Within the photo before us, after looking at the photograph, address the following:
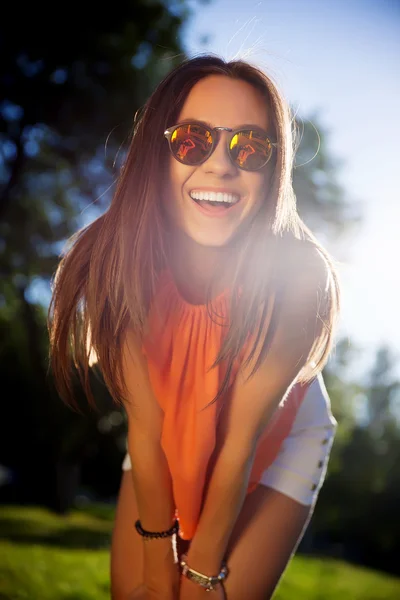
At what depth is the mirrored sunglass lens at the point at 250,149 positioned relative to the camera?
229 centimetres

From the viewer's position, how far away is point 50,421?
56.7ft

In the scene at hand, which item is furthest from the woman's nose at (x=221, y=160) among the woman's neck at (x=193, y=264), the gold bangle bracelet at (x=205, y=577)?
the gold bangle bracelet at (x=205, y=577)

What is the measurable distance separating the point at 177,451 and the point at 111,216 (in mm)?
954

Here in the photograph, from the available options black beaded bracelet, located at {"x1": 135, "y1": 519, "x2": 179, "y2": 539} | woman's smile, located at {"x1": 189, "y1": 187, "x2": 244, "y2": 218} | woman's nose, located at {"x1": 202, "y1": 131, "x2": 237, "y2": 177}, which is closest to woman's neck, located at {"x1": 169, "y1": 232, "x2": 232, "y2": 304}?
woman's smile, located at {"x1": 189, "y1": 187, "x2": 244, "y2": 218}

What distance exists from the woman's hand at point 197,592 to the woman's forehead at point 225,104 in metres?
1.76

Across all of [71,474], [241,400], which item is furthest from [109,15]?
[71,474]

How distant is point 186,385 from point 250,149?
0.94 meters

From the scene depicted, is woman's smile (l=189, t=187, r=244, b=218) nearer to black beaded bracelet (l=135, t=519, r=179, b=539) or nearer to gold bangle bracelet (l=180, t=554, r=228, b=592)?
black beaded bracelet (l=135, t=519, r=179, b=539)

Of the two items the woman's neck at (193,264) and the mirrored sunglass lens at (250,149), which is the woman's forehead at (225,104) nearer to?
the mirrored sunglass lens at (250,149)

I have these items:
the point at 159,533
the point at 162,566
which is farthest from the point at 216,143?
the point at 162,566

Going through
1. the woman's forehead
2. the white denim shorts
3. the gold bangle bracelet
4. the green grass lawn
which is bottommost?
the green grass lawn

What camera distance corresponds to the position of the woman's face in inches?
91.5

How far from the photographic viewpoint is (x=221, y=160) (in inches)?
90.7

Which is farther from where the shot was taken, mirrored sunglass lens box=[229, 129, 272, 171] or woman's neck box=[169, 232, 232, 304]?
woman's neck box=[169, 232, 232, 304]
